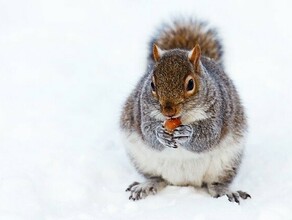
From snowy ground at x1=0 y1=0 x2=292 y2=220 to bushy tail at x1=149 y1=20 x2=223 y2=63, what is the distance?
627 millimetres

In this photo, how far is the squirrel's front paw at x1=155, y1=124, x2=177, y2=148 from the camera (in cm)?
439

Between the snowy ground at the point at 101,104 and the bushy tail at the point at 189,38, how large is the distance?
24.7 inches

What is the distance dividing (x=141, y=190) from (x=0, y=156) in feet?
3.28

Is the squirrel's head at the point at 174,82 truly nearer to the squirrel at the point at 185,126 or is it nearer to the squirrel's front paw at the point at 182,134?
the squirrel at the point at 185,126

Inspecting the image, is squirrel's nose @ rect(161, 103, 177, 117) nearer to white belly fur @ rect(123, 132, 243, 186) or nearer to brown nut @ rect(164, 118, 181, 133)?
brown nut @ rect(164, 118, 181, 133)

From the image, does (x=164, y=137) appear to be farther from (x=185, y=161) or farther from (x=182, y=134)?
(x=185, y=161)

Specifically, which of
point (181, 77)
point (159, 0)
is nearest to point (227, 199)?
point (181, 77)

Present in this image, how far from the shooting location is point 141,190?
15.6 ft

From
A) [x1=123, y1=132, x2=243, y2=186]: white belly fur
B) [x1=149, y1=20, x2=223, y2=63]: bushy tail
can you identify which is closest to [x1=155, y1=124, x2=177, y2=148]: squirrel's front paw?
[x1=123, y1=132, x2=243, y2=186]: white belly fur

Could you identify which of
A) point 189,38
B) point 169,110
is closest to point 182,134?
point 169,110

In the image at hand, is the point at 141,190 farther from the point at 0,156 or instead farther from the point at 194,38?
the point at 194,38

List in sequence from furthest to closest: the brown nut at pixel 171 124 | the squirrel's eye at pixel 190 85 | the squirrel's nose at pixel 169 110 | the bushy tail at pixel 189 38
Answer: the bushy tail at pixel 189 38
the brown nut at pixel 171 124
the squirrel's eye at pixel 190 85
the squirrel's nose at pixel 169 110

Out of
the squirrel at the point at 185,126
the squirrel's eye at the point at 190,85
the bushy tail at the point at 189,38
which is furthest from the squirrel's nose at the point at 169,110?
the bushy tail at the point at 189,38

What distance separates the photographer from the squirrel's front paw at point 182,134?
435cm
